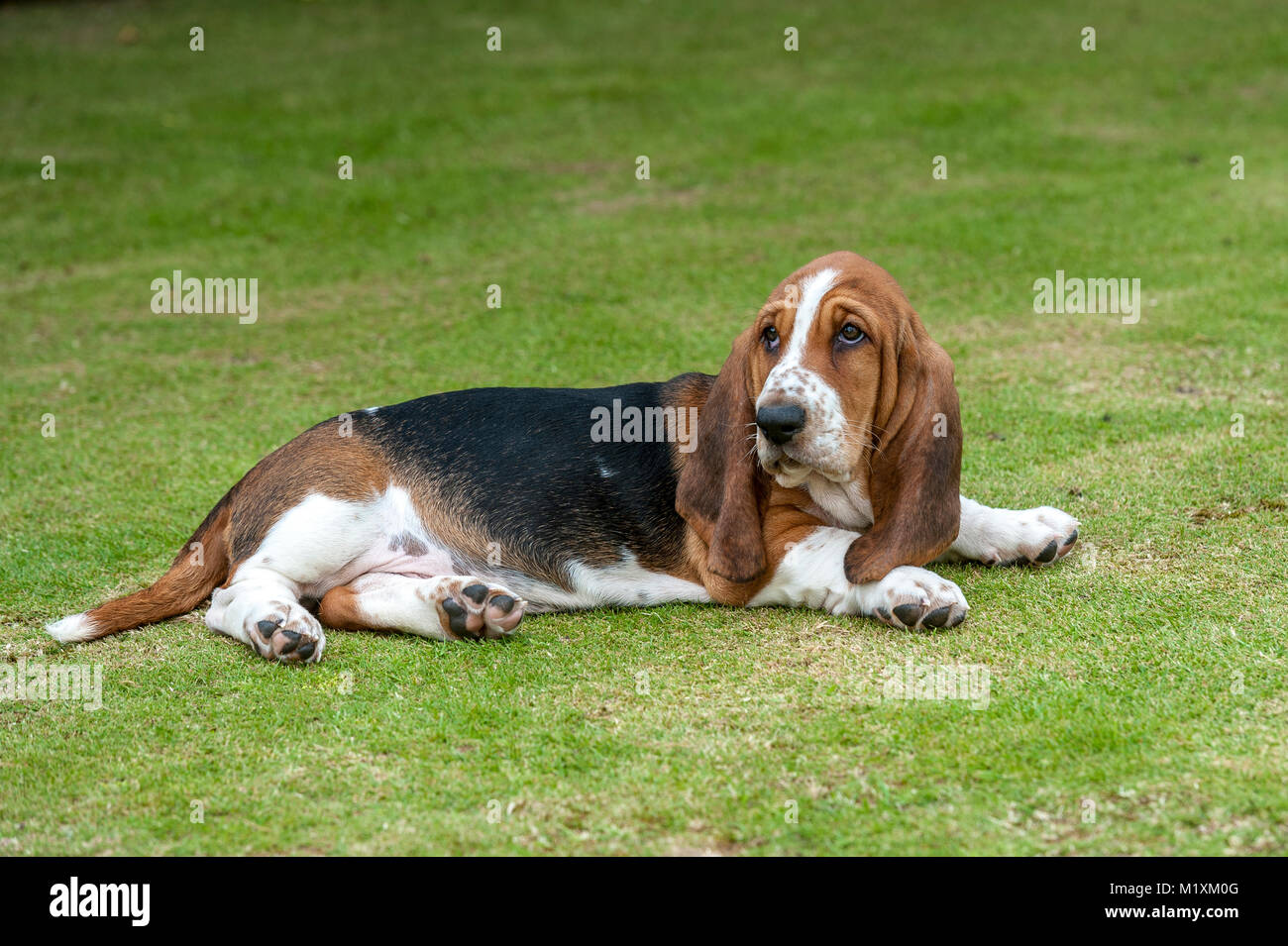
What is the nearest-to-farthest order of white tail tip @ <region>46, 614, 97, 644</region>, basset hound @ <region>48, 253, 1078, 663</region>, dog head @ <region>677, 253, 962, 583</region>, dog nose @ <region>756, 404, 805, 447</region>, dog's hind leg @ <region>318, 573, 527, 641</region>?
dog nose @ <region>756, 404, 805, 447</region>, dog head @ <region>677, 253, 962, 583</region>, basset hound @ <region>48, 253, 1078, 663</region>, dog's hind leg @ <region>318, 573, 527, 641</region>, white tail tip @ <region>46, 614, 97, 644</region>

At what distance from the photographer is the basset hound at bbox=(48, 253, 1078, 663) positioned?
4.66m

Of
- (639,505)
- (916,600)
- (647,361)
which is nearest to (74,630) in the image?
(639,505)

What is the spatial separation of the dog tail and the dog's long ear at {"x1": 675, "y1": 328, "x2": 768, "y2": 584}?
A: 1.89 meters

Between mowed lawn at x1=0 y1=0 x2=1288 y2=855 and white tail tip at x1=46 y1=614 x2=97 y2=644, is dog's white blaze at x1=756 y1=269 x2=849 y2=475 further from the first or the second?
white tail tip at x1=46 y1=614 x2=97 y2=644

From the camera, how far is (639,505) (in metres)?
5.22

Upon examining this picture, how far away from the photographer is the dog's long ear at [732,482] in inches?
192

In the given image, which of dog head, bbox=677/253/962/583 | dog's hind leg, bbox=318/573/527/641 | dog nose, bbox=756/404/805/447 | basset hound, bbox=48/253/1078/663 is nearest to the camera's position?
dog nose, bbox=756/404/805/447

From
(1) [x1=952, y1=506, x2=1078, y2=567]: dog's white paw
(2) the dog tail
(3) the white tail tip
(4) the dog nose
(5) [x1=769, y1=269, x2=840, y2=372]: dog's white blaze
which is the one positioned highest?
(5) [x1=769, y1=269, x2=840, y2=372]: dog's white blaze

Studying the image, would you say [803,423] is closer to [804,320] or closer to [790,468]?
[790,468]

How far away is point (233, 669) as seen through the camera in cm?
468

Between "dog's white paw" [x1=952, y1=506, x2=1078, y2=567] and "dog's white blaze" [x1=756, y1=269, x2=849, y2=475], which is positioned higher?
"dog's white blaze" [x1=756, y1=269, x2=849, y2=475]

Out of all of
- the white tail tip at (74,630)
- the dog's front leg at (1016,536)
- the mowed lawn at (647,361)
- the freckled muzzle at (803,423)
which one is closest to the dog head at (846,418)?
the freckled muzzle at (803,423)

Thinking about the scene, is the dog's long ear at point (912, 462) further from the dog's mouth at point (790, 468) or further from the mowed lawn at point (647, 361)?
the mowed lawn at point (647, 361)

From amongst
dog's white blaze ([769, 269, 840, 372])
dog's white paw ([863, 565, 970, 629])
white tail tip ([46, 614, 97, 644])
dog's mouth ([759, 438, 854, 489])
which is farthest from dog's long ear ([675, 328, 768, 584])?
white tail tip ([46, 614, 97, 644])
